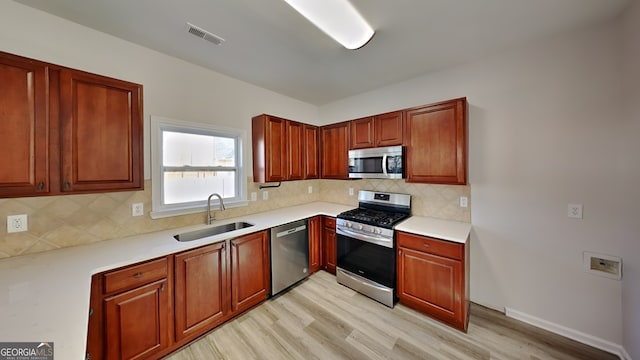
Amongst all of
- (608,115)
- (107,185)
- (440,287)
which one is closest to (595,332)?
(440,287)

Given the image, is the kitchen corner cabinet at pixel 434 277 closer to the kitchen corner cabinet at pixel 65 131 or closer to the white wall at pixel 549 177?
the white wall at pixel 549 177

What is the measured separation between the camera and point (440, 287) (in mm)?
2094

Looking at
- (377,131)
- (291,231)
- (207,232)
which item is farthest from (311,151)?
(207,232)

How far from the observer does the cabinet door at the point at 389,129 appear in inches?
104

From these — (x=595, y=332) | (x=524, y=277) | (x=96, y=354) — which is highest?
(x=524, y=277)

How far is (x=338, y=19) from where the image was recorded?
5.03ft

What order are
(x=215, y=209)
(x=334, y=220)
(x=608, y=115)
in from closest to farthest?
1. (x=608, y=115)
2. (x=215, y=209)
3. (x=334, y=220)

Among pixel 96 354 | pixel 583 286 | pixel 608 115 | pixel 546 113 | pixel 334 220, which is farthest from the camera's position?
pixel 334 220

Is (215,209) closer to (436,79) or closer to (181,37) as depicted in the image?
(181,37)

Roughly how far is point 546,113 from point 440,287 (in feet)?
6.30

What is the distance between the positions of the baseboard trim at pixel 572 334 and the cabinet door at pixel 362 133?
7.72 ft

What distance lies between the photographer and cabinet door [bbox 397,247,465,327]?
6.57 feet

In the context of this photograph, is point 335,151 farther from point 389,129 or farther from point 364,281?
point 364,281

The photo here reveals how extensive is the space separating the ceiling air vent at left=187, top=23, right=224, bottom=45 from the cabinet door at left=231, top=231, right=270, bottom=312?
1887 mm
